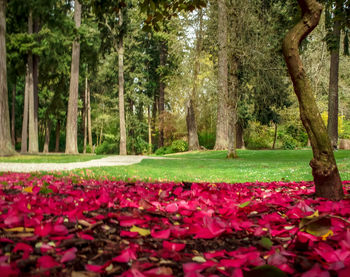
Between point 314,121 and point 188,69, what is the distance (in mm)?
Answer: 21419

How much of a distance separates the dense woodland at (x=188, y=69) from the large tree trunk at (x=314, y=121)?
0.01 meters

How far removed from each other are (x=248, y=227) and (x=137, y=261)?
83 cm

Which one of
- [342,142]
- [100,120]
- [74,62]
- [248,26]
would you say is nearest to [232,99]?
[248,26]

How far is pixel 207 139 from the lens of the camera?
93.4ft

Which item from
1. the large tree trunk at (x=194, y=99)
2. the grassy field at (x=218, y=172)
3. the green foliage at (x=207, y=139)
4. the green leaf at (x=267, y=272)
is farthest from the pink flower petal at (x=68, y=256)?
the green foliage at (x=207, y=139)

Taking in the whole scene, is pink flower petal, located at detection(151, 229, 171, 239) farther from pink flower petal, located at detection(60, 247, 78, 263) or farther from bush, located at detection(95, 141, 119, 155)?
bush, located at detection(95, 141, 119, 155)

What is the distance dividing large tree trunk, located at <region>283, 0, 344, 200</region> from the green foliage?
24.9 meters

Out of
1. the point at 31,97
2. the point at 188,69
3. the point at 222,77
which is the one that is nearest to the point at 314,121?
the point at 222,77

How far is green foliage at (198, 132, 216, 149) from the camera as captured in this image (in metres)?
28.1

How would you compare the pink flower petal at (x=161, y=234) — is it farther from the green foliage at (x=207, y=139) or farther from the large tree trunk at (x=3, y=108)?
the green foliage at (x=207, y=139)

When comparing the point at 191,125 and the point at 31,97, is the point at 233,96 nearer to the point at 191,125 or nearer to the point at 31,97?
the point at 191,125

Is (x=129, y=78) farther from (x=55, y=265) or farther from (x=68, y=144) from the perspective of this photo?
(x=55, y=265)

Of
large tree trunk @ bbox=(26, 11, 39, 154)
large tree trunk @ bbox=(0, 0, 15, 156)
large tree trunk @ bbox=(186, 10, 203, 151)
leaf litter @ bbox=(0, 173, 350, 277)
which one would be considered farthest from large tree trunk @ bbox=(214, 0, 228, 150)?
leaf litter @ bbox=(0, 173, 350, 277)

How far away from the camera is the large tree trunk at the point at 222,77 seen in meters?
16.2
